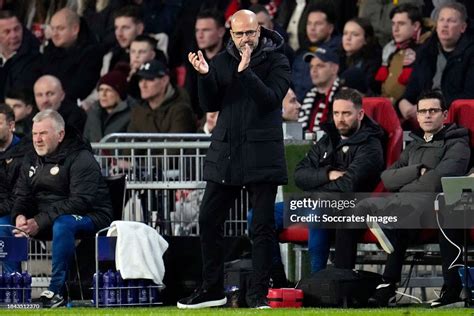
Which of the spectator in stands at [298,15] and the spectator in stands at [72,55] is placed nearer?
the spectator in stands at [298,15]

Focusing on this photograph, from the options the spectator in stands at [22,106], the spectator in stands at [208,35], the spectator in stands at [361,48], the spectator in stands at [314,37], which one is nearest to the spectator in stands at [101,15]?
the spectator in stands at [208,35]

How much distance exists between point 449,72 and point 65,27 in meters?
6.67

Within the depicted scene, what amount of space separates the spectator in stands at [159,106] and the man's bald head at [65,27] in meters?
2.72

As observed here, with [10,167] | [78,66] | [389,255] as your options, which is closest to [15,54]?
[78,66]

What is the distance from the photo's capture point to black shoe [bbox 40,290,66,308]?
17.1m

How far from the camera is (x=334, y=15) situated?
22031mm

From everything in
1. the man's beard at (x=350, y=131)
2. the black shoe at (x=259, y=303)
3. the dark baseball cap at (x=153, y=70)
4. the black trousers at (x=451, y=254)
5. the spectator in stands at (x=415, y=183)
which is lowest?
the black shoe at (x=259, y=303)

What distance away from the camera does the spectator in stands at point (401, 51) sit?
68.1 feet

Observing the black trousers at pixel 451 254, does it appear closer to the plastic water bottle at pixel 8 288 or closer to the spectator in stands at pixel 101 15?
the plastic water bottle at pixel 8 288

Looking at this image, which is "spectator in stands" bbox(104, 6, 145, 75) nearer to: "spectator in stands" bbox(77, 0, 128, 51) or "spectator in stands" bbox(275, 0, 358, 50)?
"spectator in stands" bbox(77, 0, 128, 51)

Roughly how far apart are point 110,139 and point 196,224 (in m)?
2.13

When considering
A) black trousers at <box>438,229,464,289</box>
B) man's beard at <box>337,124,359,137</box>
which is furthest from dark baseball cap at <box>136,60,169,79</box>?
black trousers at <box>438,229,464,289</box>

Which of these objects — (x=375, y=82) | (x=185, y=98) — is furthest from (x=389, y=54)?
(x=185, y=98)

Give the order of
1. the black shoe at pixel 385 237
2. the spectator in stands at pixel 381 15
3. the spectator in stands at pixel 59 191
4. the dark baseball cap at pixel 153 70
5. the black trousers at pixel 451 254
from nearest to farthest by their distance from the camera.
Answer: the black trousers at pixel 451 254, the black shoe at pixel 385 237, the spectator in stands at pixel 59 191, the dark baseball cap at pixel 153 70, the spectator in stands at pixel 381 15
